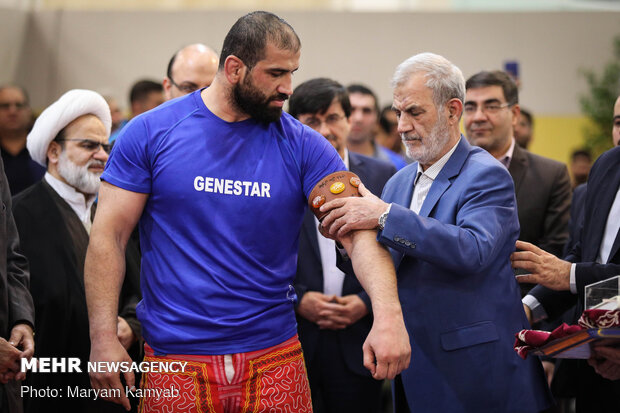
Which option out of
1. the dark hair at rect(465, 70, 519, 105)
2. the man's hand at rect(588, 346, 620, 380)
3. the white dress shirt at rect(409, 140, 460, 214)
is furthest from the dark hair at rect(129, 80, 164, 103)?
the man's hand at rect(588, 346, 620, 380)

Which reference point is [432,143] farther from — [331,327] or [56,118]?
[56,118]

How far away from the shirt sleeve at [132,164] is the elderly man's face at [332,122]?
147 centimetres

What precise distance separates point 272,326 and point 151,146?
27.1 inches

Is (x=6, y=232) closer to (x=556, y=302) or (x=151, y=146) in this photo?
(x=151, y=146)

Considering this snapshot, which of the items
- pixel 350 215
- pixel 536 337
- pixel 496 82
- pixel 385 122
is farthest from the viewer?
pixel 385 122

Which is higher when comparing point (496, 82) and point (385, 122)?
point (385, 122)

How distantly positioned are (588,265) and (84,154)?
2.23m

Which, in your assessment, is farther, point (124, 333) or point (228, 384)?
Answer: point (124, 333)

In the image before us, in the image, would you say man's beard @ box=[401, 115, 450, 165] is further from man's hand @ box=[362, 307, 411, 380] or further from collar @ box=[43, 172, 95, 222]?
collar @ box=[43, 172, 95, 222]

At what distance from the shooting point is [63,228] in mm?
3105

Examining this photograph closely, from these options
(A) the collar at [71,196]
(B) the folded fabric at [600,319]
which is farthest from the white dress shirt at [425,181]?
(A) the collar at [71,196]

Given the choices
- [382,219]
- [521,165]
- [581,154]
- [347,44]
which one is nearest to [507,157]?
[521,165]

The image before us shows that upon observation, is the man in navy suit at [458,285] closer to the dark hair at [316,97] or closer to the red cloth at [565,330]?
the red cloth at [565,330]

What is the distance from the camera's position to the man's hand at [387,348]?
2.05m
